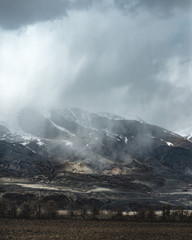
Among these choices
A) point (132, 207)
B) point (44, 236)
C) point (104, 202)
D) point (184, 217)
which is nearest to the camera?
point (44, 236)

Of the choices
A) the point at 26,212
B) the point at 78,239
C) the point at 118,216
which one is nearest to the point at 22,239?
the point at 78,239

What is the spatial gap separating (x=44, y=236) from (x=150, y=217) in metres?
40.3

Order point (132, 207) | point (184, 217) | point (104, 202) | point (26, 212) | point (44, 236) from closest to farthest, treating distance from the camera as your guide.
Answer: point (44, 236) → point (26, 212) → point (184, 217) → point (132, 207) → point (104, 202)

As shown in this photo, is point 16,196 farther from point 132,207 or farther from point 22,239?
point 22,239

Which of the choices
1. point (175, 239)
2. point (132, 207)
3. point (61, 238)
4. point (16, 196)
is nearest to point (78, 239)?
point (61, 238)

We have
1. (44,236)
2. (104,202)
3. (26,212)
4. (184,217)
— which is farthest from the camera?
(104,202)

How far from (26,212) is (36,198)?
333 ft

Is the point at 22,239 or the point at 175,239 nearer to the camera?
the point at 22,239

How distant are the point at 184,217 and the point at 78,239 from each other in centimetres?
4675

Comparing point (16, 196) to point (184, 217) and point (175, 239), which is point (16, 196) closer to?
point (184, 217)

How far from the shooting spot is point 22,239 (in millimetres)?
37969

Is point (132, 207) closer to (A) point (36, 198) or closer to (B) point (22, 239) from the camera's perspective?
(A) point (36, 198)

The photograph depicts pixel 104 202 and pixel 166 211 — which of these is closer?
pixel 166 211


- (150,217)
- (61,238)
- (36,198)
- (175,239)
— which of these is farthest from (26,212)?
(36,198)
